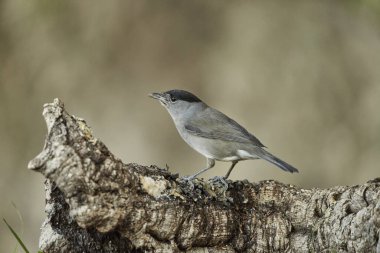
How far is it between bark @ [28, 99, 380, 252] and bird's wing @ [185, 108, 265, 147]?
3.95 feet

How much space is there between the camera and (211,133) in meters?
6.09

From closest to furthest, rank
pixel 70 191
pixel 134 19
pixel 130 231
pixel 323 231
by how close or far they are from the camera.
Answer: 1. pixel 70 191
2. pixel 130 231
3. pixel 323 231
4. pixel 134 19

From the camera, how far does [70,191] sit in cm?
376

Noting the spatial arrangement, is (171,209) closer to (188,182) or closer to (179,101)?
(188,182)

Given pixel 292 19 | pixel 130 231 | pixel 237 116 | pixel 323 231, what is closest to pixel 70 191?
pixel 130 231

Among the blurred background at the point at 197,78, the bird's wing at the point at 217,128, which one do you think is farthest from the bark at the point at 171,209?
the blurred background at the point at 197,78

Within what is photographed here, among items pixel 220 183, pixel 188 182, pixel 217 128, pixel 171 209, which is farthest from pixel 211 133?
pixel 171 209

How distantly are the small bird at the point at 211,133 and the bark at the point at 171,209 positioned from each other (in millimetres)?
1016

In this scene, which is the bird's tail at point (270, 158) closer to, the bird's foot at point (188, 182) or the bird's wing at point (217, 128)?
the bird's wing at point (217, 128)

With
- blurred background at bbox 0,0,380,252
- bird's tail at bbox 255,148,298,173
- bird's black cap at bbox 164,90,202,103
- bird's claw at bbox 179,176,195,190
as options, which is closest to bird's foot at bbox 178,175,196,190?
bird's claw at bbox 179,176,195,190

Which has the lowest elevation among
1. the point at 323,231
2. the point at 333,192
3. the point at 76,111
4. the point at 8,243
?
the point at 323,231

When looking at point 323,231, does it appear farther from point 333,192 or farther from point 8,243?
point 8,243

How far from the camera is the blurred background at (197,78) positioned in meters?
9.32

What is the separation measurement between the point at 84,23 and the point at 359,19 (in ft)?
11.4
